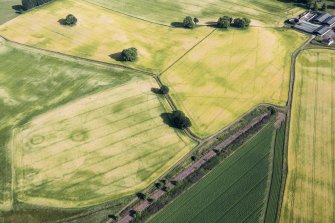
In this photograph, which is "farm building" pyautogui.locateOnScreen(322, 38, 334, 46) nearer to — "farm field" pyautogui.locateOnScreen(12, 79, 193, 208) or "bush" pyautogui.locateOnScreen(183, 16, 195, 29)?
"bush" pyautogui.locateOnScreen(183, 16, 195, 29)

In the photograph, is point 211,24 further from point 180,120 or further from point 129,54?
point 180,120

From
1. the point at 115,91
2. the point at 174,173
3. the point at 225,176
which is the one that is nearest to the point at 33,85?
the point at 115,91

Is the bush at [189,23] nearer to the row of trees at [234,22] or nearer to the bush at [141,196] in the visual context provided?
the row of trees at [234,22]

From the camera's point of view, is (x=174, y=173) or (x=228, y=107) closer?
(x=174, y=173)

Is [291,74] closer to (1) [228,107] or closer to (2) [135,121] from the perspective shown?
(1) [228,107]

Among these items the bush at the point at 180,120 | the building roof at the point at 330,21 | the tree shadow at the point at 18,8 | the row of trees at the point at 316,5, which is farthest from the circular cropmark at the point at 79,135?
the row of trees at the point at 316,5

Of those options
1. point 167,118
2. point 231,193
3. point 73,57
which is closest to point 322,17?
point 167,118

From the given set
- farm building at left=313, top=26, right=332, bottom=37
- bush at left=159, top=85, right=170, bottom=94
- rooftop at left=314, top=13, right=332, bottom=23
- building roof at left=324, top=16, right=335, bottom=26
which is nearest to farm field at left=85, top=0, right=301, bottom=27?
rooftop at left=314, top=13, right=332, bottom=23
